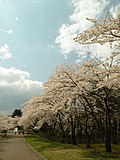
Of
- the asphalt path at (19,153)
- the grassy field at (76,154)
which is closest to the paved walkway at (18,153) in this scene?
the asphalt path at (19,153)

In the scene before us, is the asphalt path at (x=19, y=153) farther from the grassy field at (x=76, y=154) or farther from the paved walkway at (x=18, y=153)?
the grassy field at (x=76, y=154)

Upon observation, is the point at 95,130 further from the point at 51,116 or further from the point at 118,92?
the point at 118,92

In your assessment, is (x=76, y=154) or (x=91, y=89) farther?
(x=91, y=89)

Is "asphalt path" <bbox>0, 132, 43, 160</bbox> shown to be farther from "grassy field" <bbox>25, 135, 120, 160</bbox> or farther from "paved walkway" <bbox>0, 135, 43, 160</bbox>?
"grassy field" <bbox>25, 135, 120, 160</bbox>

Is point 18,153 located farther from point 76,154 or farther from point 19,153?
point 76,154

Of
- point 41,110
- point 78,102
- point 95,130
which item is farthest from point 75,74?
point 95,130

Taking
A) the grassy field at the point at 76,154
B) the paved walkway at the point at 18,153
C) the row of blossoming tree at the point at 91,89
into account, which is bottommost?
the paved walkway at the point at 18,153

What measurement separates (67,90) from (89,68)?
174 inches

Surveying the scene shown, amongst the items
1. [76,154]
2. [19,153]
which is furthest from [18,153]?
[76,154]

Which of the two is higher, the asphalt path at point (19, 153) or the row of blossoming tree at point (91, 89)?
the row of blossoming tree at point (91, 89)

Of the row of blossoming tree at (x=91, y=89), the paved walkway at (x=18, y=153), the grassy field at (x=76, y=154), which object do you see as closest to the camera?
the row of blossoming tree at (x=91, y=89)

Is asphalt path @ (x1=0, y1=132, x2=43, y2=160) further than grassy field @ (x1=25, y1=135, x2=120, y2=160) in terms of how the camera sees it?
Yes

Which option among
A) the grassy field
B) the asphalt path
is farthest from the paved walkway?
the grassy field

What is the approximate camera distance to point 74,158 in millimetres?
15617
